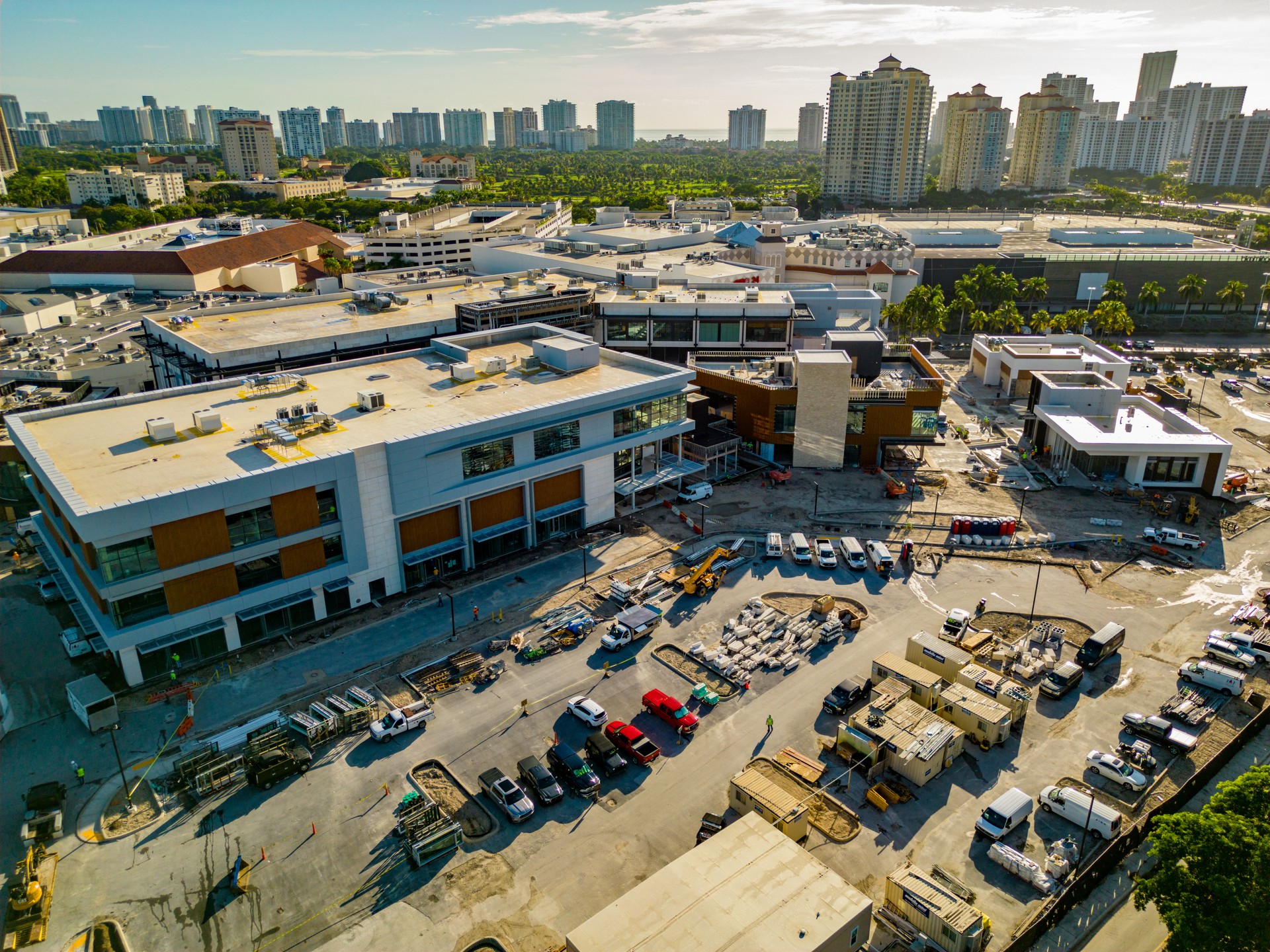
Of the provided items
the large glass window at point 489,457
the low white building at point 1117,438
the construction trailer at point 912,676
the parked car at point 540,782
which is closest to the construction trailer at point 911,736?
the construction trailer at point 912,676

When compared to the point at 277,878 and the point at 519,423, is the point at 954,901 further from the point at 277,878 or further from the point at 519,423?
the point at 519,423

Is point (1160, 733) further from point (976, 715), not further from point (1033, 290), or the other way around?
point (1033, 290)

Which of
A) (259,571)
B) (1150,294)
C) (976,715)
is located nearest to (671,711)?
(976,715)

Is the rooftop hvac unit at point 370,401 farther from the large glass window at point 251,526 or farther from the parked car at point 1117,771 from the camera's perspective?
the parked car at point 1117,771

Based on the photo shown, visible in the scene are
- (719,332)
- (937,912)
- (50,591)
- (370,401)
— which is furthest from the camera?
(719,332)

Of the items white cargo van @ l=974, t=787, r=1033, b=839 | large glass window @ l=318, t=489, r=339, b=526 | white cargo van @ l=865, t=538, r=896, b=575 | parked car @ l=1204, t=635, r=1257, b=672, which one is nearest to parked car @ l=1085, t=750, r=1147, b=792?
white cargo van @ l=974, t=787, r=1033, b=839

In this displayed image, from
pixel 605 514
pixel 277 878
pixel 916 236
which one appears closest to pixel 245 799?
pixel 277 878
